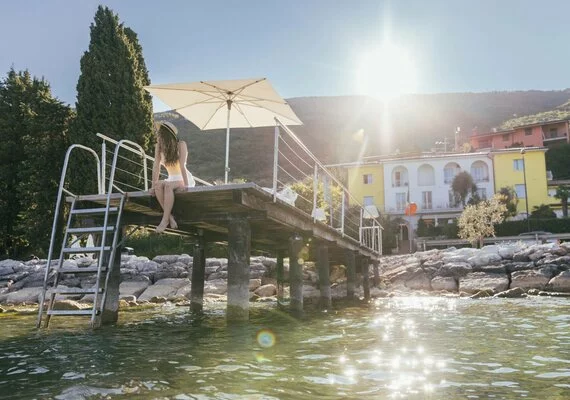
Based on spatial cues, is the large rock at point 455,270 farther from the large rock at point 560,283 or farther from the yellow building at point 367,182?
the yellow building at point 367,182

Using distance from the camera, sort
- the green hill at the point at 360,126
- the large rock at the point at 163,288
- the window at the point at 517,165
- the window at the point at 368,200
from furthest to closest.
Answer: the green hill at the point at 360,126 < the window at the point at 368,200 < the window at the point at 517,165 < the large rock at the point at 163,288

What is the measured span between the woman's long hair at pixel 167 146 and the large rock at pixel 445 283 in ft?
54.7

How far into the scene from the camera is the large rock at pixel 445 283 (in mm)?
21344

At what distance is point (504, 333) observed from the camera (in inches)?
294

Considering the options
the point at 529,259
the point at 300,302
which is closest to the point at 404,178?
the point at 529,259

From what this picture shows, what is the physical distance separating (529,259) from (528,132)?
5279cm

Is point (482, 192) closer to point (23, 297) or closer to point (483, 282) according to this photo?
point (483, 282)

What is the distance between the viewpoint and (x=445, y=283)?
2162cm

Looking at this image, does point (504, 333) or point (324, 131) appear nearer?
point (504, 333)

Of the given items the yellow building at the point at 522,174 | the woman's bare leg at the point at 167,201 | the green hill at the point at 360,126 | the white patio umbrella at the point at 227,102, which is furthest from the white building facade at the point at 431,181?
the woman's bare leg at the point at 167,201

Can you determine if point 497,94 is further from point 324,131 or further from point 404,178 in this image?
point 404,178

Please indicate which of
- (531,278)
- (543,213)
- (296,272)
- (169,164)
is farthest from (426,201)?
(169,164)

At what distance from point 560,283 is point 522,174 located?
3770cm

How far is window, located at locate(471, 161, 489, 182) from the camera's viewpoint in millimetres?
54031
